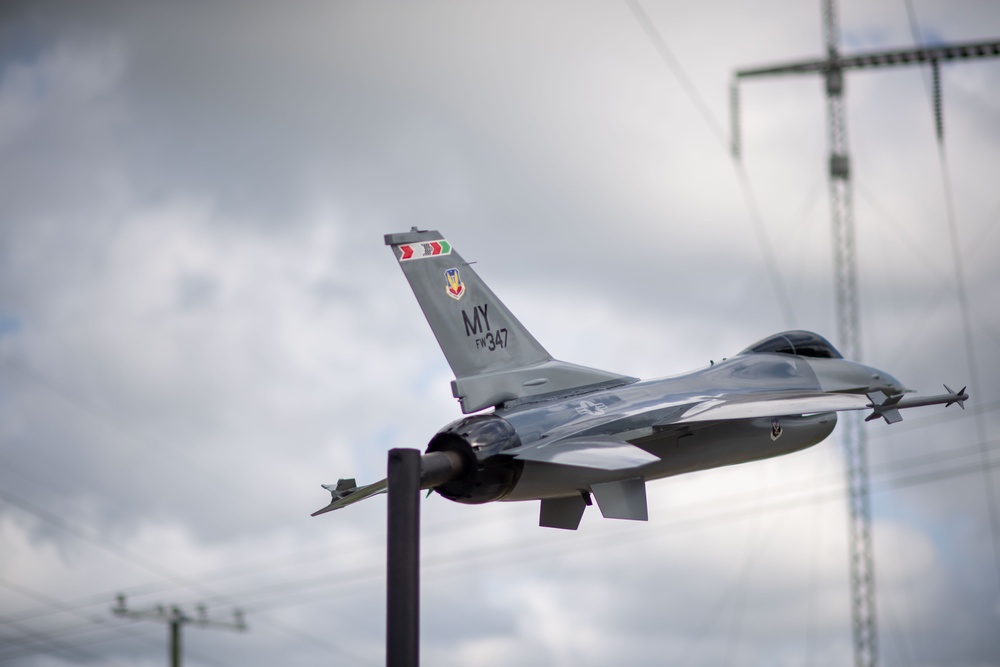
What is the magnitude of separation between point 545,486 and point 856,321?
29168 mm

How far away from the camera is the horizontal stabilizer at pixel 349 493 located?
14.1 m

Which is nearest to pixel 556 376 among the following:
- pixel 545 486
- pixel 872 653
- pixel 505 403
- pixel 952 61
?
pixel 505 403

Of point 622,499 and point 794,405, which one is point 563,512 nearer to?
point 622,499

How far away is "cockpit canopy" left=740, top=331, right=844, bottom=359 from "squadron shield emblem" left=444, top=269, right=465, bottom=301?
468cm

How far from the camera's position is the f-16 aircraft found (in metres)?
14.5

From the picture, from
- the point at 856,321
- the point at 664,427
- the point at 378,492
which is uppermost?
the point at 856,321

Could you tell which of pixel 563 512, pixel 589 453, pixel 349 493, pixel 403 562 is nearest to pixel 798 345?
pixel 563 512

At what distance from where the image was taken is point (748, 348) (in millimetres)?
18953

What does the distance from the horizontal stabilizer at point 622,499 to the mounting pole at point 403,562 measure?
10.7 feet

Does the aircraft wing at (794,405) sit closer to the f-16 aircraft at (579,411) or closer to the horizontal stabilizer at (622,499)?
the f-16 aircraft at (579,411)

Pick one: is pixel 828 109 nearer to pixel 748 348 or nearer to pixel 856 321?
pixel 856 321

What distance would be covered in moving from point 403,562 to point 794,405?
21.8 feet

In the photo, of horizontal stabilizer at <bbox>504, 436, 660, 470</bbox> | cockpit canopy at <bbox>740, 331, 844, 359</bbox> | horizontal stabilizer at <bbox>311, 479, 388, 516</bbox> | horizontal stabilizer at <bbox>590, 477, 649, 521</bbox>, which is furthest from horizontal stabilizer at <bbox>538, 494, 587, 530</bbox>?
cockpit canopy at <bbox>740, 331, 844, 359</bbox>

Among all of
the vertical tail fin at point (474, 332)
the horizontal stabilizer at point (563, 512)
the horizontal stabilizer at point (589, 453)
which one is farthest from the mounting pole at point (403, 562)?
the horizontal stabilizer at point (563, 512)
